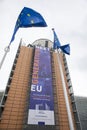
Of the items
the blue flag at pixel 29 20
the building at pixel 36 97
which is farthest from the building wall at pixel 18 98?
the blue flag at pixel 29 20

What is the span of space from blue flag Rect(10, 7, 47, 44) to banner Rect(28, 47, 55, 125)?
6185 mm

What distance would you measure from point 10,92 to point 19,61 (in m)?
4.37

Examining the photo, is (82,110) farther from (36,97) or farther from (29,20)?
(29,20)

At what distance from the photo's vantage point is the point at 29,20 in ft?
28.1

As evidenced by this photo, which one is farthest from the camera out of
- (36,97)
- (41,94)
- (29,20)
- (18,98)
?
(41,94)

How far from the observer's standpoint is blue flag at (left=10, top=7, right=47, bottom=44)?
8.42 m

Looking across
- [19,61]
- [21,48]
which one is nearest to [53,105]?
[19,61]

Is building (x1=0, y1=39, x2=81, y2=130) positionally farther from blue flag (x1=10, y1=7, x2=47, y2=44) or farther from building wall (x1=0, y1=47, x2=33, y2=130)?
blue flag (x1=10, y1=7, x2=47, y2=44)

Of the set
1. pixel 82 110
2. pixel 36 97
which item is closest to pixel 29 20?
pixel 36 97

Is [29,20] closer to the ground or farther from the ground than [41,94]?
farther from the ground

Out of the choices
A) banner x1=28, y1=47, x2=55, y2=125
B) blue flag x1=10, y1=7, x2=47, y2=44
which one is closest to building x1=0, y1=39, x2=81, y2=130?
banner x1=28, y1=47, x2=55, y2=125

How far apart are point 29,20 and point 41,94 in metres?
6.66

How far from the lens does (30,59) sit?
54.0 ft

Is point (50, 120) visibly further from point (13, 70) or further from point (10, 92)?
point (13, 70)
